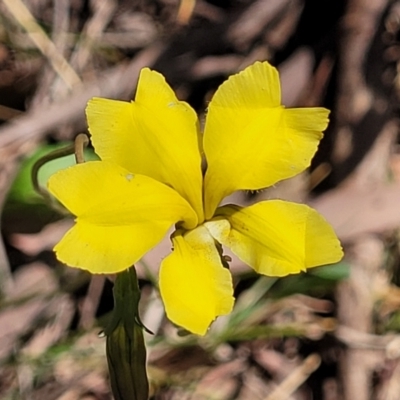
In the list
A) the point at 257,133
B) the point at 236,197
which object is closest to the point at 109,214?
the point at 257,133

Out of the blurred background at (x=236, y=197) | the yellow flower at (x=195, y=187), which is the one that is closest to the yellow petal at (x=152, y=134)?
the yellow flower at (x=195, y=187)

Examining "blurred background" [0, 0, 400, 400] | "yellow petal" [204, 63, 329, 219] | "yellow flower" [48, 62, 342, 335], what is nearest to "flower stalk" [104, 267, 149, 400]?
"yellow flower" [48, 62, 342, 335]

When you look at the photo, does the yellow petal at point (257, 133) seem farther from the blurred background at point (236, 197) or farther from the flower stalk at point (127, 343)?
the blurred background at point (236, 197)

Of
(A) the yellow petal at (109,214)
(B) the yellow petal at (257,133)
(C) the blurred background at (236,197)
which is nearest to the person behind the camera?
(A) the yellow petal at (109,214)

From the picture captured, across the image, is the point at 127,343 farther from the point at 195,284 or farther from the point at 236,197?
the point at 236,197

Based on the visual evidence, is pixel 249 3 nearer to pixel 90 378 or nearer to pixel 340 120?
pixel 340 120

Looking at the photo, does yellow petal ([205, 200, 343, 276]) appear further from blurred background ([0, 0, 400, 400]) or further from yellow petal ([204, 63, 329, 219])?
blurred background ([0, 0, 400, 400])

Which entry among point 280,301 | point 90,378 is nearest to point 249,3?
point 280,301
